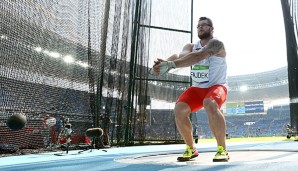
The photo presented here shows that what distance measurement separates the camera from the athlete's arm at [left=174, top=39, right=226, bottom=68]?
252cm

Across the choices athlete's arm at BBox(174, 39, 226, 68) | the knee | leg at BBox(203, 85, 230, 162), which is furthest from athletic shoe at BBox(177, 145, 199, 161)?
athlete's arm at BBox(174, 39, 226, 68)

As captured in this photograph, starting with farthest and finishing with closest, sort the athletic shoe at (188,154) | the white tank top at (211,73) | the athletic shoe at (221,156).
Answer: the white tank top at (211,73), the athletic shoe at (188,154), the athletic shoe at (221,156)

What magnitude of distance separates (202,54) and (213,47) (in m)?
0.17

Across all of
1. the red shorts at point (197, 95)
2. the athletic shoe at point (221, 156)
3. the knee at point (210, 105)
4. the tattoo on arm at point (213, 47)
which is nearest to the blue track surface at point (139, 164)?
the athletic shoe at point (221, 156)

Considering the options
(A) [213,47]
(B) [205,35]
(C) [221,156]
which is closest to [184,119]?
(C) [221,156]

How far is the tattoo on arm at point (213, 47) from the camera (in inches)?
103

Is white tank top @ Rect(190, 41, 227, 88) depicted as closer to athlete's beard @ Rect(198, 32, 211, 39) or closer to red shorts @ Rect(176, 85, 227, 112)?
red shorts @ Rect(176, 85, 227, 112)

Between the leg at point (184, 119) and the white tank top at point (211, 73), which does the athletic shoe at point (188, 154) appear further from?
the white tank top at point (211, 73)

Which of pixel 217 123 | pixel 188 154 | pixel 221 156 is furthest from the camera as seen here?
pixel 188 154

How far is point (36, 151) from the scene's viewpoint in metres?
4.74

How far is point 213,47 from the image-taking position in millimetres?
2656

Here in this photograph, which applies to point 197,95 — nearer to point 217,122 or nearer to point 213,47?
point 217,122

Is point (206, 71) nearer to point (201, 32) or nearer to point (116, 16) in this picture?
point (201, 32)

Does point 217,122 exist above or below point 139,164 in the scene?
above
